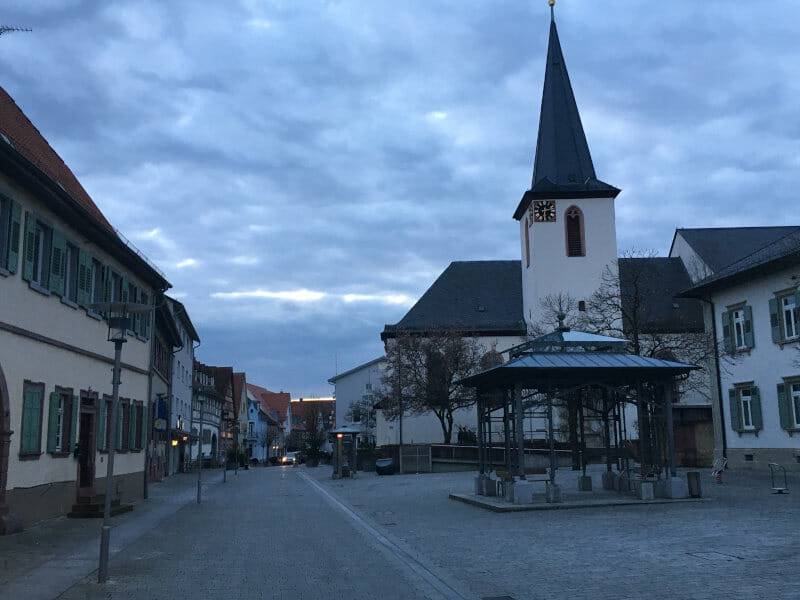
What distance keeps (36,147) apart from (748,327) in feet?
85.4

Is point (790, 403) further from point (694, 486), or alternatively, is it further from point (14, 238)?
point (14, 238)

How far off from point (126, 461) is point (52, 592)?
52.0 feet

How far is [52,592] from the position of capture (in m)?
9.45

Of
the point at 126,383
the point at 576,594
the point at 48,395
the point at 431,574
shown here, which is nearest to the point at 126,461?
the point at 126,383

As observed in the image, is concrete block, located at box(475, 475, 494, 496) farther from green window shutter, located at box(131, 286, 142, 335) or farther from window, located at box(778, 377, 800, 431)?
window, located at box(778, 377, 800, 431)

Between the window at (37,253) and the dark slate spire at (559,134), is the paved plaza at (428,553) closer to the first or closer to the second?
the window at (37,253)

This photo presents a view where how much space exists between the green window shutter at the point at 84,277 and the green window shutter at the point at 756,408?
24558mm

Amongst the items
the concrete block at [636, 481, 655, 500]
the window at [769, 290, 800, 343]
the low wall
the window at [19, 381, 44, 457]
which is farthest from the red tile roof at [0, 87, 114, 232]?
the window at [769, 290, 800, 343]

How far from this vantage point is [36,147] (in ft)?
67.3

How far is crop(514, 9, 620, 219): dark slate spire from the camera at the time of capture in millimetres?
55250

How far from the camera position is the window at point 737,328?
106ft

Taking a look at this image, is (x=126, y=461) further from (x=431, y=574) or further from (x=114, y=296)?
(x=431, y=574)

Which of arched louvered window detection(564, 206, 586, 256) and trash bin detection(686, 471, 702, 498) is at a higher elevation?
arched louvered window detection(564, 206, 586, 256)

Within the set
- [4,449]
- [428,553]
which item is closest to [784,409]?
[428,553]
